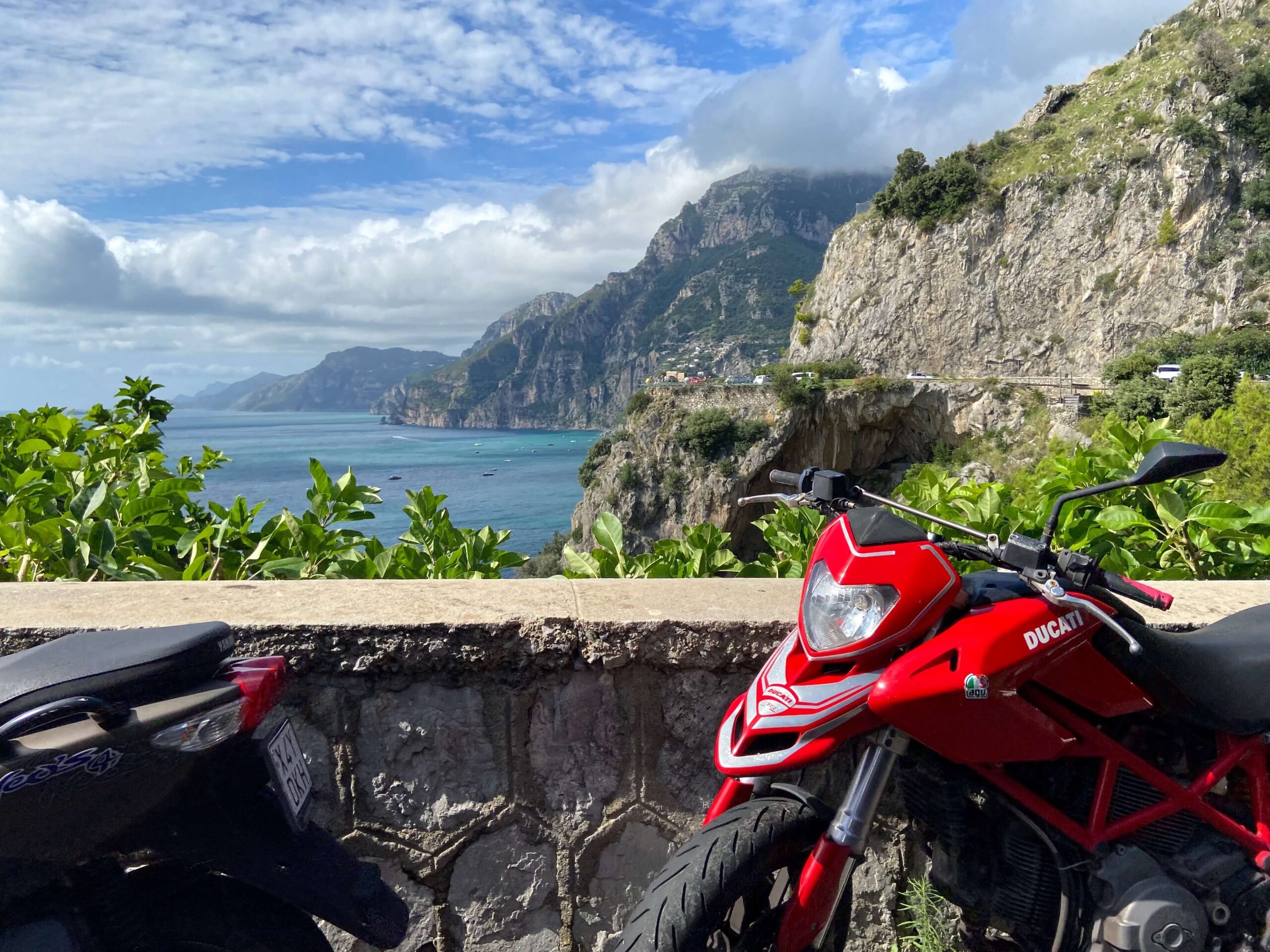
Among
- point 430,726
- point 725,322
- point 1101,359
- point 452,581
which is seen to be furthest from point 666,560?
point 725,322

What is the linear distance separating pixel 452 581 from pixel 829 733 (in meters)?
1.06

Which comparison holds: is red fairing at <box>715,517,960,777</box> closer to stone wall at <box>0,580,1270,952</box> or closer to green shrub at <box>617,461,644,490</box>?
stone wall at <box>0,580,1270,952</box>

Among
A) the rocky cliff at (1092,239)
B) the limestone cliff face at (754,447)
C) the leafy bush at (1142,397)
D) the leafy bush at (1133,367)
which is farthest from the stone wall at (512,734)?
the rocky cliff at (1092,239)

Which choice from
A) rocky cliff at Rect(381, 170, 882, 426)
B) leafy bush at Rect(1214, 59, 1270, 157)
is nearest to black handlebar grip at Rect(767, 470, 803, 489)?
leafy bush at Rect(1214, 59, 1270, 157)

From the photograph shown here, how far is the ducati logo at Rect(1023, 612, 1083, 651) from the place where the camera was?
4.20 feet

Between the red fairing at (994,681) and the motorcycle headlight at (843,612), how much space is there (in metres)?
0.08

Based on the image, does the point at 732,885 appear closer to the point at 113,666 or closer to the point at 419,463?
the point at 113,666

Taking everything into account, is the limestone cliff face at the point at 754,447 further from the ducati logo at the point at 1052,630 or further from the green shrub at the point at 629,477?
the ducati logo at the point at 1052,630

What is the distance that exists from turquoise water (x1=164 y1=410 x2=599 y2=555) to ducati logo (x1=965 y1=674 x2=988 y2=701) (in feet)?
7.14

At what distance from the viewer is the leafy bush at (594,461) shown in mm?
53375

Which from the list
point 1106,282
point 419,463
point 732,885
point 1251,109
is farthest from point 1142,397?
point 419,463

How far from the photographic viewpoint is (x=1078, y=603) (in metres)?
1.24

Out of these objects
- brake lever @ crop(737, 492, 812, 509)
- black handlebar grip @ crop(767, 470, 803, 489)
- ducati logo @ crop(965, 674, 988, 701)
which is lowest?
ducati logo @ crop(965, 674, 988, 701)

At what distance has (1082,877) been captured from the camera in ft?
4.64
